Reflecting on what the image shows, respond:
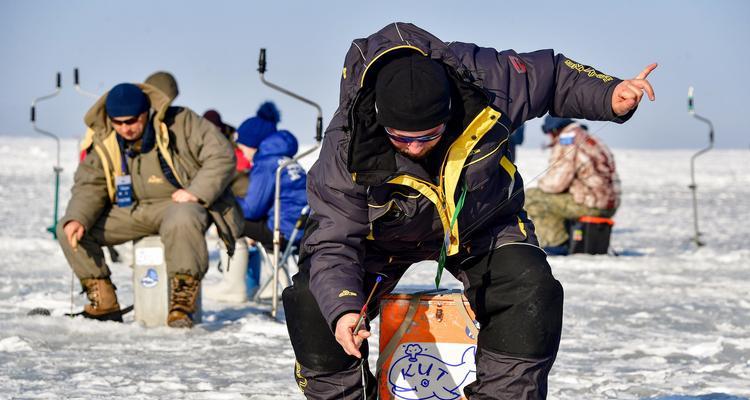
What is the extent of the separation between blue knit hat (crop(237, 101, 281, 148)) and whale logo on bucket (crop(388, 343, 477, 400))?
239 inches

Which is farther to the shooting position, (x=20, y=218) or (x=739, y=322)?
(x=20, y=218)

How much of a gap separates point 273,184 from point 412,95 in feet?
16.5

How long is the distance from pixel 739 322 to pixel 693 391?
8.46 ft

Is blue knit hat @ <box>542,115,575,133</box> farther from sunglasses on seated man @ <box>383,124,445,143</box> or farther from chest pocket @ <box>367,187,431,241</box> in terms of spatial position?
sunglasses on seated man @ <box>383,124,445,143</box>

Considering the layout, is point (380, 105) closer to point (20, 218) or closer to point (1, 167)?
point (20, 218)

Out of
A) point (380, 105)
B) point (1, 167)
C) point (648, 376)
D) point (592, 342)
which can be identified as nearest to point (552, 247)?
point (592, 342)

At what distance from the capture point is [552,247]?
485 inches

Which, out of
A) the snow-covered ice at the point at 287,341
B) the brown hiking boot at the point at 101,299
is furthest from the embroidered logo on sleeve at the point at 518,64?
the brown hiking boot at the point at 101,299

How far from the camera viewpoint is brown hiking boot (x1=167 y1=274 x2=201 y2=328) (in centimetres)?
645

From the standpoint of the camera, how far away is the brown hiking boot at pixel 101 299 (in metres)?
6.64

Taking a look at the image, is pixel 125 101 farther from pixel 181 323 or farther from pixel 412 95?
pixel 412 95

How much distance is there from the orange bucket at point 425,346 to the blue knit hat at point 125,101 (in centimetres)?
326

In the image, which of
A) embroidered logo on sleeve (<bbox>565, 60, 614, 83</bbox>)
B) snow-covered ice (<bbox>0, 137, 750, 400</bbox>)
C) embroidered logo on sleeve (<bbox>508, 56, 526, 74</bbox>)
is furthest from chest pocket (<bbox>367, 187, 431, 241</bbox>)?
snow-covered ice (<bbox>0, 137, 750, 400</bbox>)

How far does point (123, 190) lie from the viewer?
6629 mm
